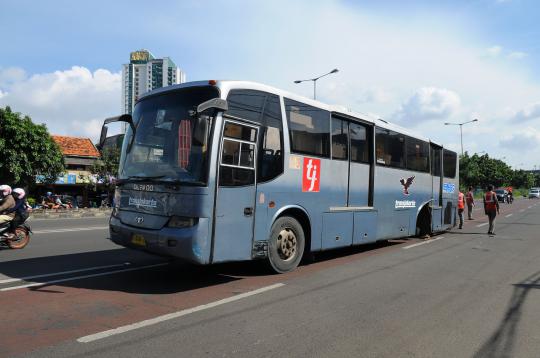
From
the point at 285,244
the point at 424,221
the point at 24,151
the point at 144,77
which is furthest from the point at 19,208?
the point at 144,77

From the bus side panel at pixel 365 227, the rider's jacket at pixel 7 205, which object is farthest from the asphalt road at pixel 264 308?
the rider's jacket at pixel 7 205

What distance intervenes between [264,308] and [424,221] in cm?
923

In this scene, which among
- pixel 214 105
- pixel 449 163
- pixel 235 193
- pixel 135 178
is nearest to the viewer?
pixel 214 105

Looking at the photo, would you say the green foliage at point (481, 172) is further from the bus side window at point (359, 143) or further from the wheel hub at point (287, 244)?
the wheel hub at point (287, 244)

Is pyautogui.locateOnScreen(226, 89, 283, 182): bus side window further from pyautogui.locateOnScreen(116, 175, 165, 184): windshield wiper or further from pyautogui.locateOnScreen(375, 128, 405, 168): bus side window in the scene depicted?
pyautogui.locateOnScreen(375, 128, 405, 168): bus side window

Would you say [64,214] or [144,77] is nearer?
[64,214]

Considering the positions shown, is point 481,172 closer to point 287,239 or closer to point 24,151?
point 24,151

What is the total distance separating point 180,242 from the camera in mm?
5887

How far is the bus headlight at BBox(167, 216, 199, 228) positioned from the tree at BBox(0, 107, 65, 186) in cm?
2081

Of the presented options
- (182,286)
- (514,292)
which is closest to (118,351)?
(182,286)

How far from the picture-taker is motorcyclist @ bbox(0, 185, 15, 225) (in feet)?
33.4

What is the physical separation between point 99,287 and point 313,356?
3766 mm

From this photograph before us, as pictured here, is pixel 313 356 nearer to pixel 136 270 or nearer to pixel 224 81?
pixel 224 81

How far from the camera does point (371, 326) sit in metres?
4.86
